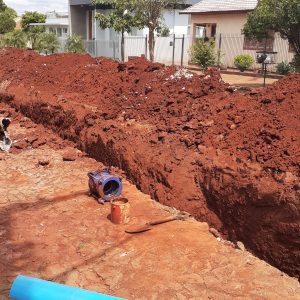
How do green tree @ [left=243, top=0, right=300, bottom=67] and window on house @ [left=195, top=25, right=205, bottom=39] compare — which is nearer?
green tree @ [left=243, top=0, right=300, bottom=67]

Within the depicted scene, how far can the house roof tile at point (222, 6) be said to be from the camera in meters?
24.6

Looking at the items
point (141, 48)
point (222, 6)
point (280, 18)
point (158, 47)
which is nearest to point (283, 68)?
point (222, 6)

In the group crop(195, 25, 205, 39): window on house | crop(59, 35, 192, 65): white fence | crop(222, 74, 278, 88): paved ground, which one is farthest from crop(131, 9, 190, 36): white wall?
crop(222, 74, 278, 88): paved ground

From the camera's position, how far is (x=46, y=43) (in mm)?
25547

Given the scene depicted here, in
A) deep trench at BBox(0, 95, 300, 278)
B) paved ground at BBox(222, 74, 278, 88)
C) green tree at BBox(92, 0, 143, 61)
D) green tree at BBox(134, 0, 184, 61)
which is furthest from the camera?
green tree at BBox(92, 0, 143, 61)

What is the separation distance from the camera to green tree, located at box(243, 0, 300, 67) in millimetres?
12477

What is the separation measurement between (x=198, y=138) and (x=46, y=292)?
5.24m

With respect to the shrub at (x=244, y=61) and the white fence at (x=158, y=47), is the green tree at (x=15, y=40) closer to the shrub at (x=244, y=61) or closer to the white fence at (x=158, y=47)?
the white fence at (x=158, y=47)

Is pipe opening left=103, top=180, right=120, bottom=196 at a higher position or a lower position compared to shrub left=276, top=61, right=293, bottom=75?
lower

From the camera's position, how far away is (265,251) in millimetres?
4715

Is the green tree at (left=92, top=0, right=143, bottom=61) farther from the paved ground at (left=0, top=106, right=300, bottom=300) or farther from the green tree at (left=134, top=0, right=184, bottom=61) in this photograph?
the paved ground at (left=0, top=106, right=300, bottom=300)

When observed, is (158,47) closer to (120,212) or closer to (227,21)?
(227,21)

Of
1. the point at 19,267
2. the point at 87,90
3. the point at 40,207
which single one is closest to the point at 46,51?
the point at 87,90

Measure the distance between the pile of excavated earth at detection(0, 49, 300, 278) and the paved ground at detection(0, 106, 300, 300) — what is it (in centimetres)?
36
